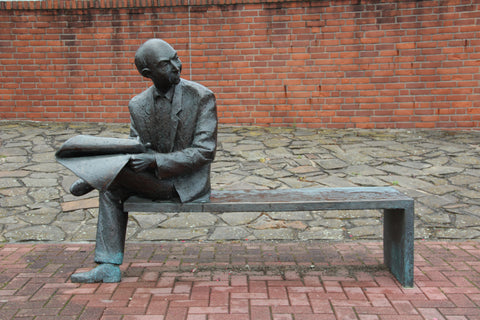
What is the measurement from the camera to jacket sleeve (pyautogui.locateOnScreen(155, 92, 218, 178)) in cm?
323

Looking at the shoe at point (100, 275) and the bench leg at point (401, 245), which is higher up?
the bench leg at point (401, 245)

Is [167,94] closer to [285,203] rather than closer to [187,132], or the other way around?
[187,132]

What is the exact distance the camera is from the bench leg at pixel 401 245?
3250 mm

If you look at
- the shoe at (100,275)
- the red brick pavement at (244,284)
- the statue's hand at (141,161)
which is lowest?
the red brick pavement at (244,284)

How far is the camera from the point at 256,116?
854cm

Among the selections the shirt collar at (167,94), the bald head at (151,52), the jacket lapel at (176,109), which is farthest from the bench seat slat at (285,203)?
the bald head at (151,52)

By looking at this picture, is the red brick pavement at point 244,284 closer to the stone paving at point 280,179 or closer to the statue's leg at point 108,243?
the statue's leg at point 108,243

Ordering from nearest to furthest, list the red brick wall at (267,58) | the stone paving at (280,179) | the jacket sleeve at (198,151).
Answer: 1. the jacket sleeve at (198,151)
2. the stone paving at (280,179)
3. the red brick wall at (267,58)

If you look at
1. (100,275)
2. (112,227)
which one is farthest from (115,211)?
(100,275)

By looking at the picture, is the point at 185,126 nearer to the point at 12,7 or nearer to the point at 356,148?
the point at 356,148

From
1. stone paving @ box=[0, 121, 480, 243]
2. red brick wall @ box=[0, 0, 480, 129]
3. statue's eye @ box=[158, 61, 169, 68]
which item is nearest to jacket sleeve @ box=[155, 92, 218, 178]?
statue's eye @ box=[158, 61, 169, 68]

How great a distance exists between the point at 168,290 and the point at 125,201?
0.72 meters

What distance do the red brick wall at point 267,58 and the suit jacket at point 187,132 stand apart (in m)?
5.14

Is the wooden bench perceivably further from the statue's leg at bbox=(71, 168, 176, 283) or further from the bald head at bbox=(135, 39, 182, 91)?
the bald head at bbox=(135, 39, 182, 91)
